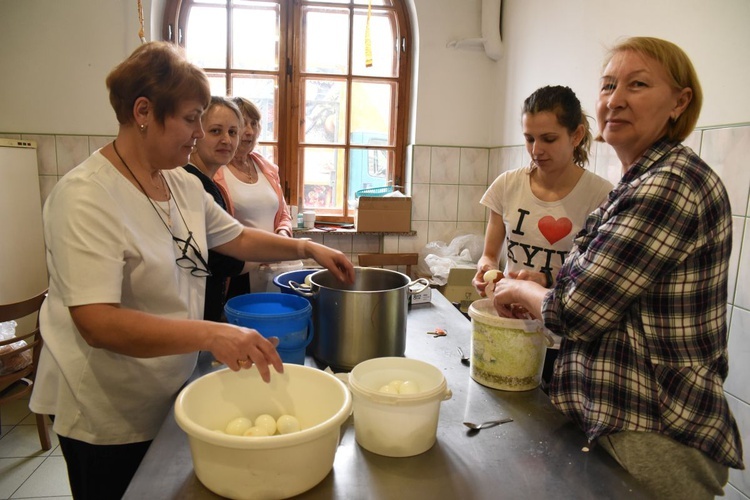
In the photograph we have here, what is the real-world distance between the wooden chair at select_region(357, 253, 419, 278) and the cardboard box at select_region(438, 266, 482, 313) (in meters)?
0.42

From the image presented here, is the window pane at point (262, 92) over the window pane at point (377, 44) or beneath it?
beneath

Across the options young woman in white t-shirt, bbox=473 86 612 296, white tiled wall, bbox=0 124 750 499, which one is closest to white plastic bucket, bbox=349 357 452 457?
young woman in white t-shirt, bbox=473 86 612 296

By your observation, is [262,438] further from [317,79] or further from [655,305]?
[317,79]

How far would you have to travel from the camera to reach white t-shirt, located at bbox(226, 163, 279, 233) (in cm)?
214

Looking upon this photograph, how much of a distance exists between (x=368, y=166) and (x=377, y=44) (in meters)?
0.89

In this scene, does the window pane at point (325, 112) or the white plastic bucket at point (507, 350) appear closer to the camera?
the white plastic bucket at point (507, 350)

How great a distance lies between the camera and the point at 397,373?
1.03m

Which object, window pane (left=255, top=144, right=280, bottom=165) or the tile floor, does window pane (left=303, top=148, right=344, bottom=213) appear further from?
the tile floor

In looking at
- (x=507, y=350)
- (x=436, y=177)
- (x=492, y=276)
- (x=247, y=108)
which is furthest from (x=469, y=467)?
(x=436, y=177)

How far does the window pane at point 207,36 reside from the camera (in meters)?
3.53

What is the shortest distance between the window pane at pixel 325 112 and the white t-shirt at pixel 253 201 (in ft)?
5.01

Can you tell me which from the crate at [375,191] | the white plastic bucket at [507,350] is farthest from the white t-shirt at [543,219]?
the crate at [375,191]

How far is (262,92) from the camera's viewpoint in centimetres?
365

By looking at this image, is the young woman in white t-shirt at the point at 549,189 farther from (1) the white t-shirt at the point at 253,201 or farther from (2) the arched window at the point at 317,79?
(2) the arched window at the point at 317,79
